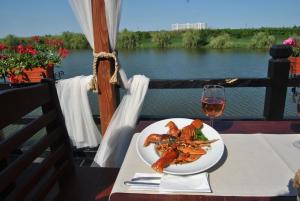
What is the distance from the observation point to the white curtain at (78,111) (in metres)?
2.28

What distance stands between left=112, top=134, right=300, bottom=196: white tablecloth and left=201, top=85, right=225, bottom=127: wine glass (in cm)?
12

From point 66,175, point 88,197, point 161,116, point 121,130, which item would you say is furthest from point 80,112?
point 88,197

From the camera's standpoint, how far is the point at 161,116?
252 cm

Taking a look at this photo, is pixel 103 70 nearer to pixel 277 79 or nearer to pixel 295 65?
pixel 277 79

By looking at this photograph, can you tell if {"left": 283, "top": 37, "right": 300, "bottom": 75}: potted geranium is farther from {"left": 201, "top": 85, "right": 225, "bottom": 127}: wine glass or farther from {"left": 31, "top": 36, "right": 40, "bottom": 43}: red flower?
{"left": 31, "top": 36, "right": 40, "bottom": 43}: red flower

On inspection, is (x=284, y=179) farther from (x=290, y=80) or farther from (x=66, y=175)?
(x=290, y=80)

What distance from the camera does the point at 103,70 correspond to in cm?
219

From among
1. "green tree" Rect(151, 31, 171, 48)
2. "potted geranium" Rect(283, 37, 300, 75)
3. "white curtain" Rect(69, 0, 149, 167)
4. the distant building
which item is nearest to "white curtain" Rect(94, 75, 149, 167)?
"white curtain" Rect(69, 0, 149, 167)

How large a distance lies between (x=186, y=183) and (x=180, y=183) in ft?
0.06

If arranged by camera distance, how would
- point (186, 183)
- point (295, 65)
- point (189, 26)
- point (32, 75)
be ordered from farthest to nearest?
1. point (189, 26)
2. point (32, 75)
3. point (295, 65)
4. point (186, 183)

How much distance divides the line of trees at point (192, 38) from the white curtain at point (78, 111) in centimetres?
59

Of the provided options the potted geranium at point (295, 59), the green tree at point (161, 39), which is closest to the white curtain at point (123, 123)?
the green tree at point (161, 39)

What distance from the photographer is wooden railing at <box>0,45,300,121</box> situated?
2.19 metres

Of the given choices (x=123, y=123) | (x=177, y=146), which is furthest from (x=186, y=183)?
(x=123, y=123)
